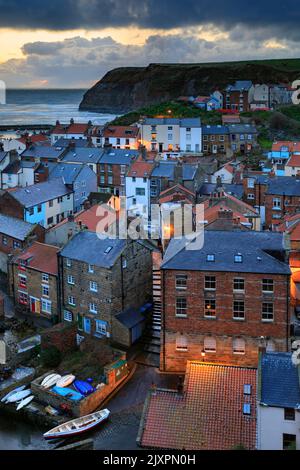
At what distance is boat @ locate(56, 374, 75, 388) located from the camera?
29.3 meters

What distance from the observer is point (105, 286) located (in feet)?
109

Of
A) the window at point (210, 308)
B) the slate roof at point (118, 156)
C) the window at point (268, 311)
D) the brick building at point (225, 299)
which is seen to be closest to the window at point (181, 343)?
the brick building at point (225, 299)

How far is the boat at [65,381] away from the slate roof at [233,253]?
7.80m

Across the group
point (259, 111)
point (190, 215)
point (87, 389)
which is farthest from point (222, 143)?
point (87, 389)

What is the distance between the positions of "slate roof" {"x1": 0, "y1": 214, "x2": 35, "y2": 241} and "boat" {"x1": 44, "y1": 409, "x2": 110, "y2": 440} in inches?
762

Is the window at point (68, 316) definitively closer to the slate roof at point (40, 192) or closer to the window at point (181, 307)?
the window at point (181, 307)

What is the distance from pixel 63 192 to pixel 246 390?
36.6 m

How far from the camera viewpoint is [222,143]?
86.2 metres

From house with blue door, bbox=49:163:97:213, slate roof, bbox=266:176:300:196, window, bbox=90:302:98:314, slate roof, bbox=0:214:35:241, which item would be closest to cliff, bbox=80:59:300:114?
house with blue door, bbox=49:163:97:213

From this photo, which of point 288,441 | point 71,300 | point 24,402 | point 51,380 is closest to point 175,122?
point 71,300

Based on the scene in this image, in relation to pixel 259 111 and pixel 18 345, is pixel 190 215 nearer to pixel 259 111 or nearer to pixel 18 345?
pixel 18 345

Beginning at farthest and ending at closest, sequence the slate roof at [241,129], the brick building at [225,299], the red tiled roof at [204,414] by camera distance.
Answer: the slate roof at [241,129], the brick building at [225,299], the red tiled roof at [204,414]

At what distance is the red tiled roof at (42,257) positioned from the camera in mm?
36875

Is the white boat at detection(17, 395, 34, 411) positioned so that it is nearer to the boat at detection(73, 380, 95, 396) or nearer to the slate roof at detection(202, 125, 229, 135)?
the boat at detection(73, 380, 95, 396)
